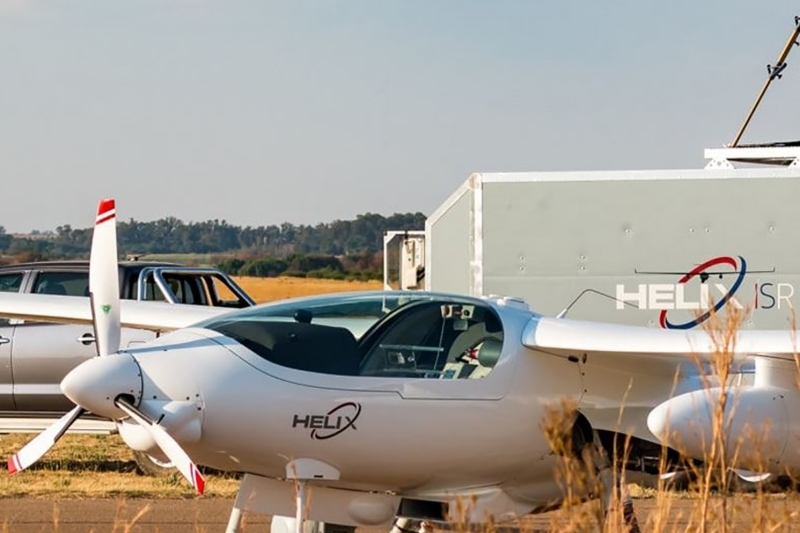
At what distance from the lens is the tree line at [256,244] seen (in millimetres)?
50844

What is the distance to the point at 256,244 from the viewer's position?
2810 inches

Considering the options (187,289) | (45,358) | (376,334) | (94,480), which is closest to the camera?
(376,334)

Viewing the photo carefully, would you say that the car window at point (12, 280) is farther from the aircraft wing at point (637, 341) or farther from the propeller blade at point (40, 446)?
the aircraft wing at point (637, 341)

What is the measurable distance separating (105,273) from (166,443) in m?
1.39

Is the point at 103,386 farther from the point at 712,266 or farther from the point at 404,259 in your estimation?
the point at 404,259

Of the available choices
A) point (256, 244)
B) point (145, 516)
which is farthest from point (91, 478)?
point (256, 244)

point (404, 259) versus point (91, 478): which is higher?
point (404, 259)

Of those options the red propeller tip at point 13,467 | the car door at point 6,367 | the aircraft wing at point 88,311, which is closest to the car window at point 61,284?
the car door at point 6,367

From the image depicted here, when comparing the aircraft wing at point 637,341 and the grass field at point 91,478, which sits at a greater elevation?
the aircraft wing at point 637,341

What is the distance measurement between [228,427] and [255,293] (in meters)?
39.1

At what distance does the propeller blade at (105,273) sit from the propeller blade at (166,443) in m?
0.94

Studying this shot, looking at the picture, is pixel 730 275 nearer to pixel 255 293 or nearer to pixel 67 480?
pixel 67 480

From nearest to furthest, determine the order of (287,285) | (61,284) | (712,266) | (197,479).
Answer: (197,479)
(61,284)
(712,266)
(287,285)

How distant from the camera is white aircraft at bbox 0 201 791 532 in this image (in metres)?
6.50
